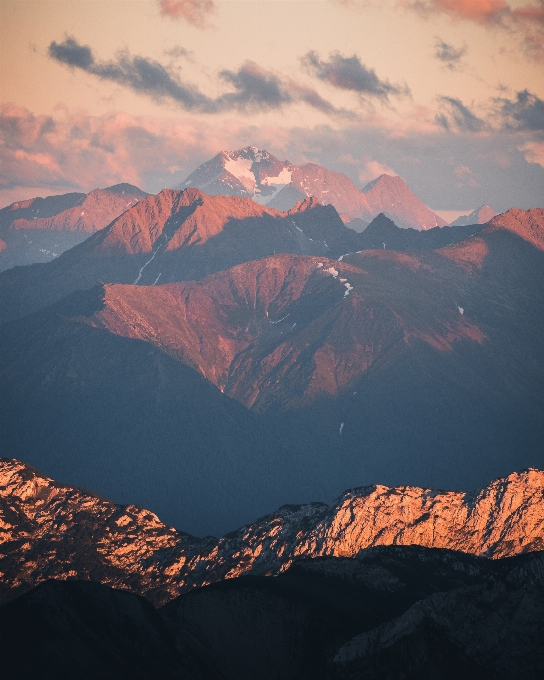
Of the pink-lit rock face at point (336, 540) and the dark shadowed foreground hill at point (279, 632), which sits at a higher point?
the dark shadowed foreground hill at point (279, 632)

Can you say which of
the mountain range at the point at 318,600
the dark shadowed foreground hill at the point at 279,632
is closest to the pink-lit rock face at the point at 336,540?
the mountain range at the point at 318,600

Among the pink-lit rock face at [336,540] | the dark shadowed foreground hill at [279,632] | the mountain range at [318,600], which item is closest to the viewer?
the dark shadowed foreground hill at [279,632]

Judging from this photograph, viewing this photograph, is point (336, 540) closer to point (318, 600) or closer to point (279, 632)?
point (318, 600)

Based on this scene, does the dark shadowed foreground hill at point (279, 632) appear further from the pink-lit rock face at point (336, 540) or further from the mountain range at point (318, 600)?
the pink-lit rock face at point (336, 540)

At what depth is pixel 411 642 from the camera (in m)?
118

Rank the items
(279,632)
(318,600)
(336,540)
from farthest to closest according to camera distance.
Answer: (336,540), (318,600), (279,632)

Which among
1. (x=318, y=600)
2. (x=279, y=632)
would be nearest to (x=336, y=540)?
(x=318, y=600)

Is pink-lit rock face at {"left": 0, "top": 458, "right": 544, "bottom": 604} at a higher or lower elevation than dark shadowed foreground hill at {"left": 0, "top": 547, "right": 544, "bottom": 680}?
lower

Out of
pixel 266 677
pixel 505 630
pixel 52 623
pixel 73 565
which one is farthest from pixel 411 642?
pixel 73 565

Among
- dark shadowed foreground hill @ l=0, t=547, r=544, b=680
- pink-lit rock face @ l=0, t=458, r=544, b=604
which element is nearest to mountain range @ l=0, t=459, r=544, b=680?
dark shadowed foreground hill @ l=0, t=547, r=544, b=680

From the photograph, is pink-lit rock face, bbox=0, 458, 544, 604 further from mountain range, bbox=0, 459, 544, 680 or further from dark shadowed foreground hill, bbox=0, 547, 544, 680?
dark shadowed foreground hill, bbox=0, 547, 544, 680

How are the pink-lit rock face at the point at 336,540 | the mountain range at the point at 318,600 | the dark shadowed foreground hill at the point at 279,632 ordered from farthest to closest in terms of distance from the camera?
the pink-lit rock face at the point at 336,540 → the mountain range at the point at 318,600 → the dark shadowed foreground hill at the point at 279,632

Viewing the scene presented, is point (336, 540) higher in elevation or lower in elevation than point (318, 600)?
lower

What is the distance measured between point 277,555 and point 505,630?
7567 cm
